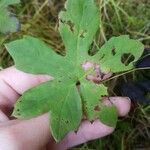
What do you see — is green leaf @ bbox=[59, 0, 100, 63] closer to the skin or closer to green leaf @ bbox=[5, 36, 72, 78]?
green leaf @ bbox=[5, 36, 72, 78]

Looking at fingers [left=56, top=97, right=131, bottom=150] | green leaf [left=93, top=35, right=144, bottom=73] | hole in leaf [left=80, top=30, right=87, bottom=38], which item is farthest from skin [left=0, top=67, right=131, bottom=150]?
hole in leaf [left=80, top=30, right=87, bottom=38]

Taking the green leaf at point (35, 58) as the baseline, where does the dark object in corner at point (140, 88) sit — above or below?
below

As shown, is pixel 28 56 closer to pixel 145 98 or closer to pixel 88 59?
pixel 88 59

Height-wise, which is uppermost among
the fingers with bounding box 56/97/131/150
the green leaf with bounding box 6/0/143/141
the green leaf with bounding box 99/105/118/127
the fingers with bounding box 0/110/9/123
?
the green leaf with bounding box 6/0/143/141

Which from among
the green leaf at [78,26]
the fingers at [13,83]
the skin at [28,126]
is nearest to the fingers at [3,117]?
the skin at [28,126]

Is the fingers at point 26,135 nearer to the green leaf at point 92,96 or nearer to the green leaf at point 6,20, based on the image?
the green leaf at point 92,96

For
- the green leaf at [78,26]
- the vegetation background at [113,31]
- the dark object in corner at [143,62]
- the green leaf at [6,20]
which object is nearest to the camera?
the green leaf at [78,26]

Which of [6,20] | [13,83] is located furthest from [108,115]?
[6,20]
